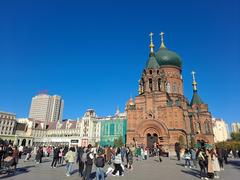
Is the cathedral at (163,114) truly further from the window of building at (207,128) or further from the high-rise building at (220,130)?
the high-rise building at (220,130)

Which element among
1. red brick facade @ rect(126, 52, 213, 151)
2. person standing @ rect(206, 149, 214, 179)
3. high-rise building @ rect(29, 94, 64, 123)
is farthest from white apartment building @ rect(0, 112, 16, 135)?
high-rise building @ rect(29, 94, 64, 123)

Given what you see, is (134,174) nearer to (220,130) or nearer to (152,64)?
(152,64)

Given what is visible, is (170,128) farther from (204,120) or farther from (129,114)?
(204,120)

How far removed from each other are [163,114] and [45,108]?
519 feet

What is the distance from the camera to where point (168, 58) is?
52812mm

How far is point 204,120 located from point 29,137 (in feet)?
224

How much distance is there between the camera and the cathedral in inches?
1474

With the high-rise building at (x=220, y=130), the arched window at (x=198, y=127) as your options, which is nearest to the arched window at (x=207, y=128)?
the arched window at (x=198, y=127)

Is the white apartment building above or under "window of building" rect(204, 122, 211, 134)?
above

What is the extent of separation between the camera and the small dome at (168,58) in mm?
52812

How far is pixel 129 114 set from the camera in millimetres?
41844

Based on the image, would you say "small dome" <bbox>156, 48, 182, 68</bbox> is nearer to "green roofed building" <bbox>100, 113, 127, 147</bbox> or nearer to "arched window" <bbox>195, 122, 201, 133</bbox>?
"arched window" <bbox>195, 122, 201, 133</bbox>

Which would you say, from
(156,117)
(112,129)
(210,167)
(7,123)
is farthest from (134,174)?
(7,123)

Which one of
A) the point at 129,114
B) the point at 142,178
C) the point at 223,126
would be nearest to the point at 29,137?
the point at 129,114
